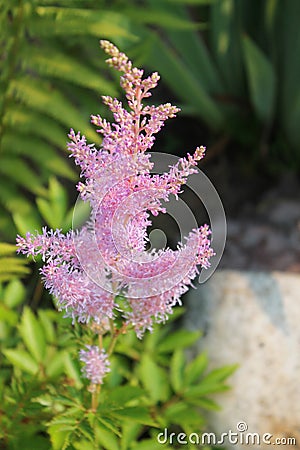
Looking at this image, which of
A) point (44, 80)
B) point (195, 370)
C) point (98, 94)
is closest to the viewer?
point (195, 370)

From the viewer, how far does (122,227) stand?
0.90 m

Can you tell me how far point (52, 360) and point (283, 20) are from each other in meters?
1.79

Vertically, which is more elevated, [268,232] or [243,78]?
[243,78]

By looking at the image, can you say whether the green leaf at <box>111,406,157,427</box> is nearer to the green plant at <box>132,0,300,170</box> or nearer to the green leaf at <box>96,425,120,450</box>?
the green leaf at <box>96,425,120,450</box>

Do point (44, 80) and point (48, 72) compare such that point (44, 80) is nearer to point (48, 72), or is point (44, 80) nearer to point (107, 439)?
point (48, 72)

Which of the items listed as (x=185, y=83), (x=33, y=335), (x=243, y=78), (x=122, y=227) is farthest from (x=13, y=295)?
(x=243, y=78)

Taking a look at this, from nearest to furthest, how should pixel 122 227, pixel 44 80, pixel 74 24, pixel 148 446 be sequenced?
1. pixel 122 227
2. pixel 148 446
3. pixel 74 24
4. pixel 44 80

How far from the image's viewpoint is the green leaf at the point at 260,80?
231 cm

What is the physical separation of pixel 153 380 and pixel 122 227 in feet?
2.24

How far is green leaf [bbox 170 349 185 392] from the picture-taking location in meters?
1.50

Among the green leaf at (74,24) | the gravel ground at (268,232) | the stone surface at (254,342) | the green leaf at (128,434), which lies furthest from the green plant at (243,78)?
the green leaf at (128,434)

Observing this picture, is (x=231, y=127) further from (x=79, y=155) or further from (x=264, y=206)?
(x=79, y=155)

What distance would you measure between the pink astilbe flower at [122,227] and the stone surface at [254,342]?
845 mm

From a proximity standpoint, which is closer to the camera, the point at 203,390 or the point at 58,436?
the point at 58,436
